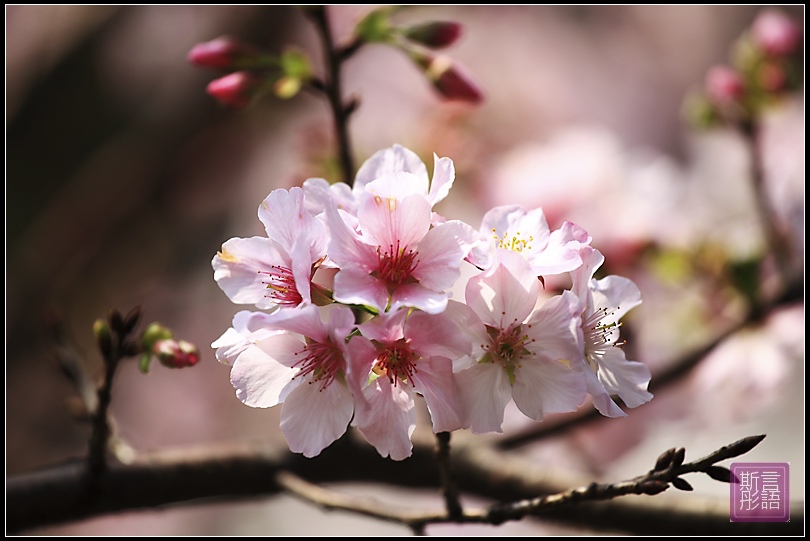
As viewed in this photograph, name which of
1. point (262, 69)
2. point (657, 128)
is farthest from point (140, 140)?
point (657, 128)

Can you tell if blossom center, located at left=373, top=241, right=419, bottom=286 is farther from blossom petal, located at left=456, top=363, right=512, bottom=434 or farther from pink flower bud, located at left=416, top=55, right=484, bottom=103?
pink flower bud, located at left=416, top=55, right=484, bottom=103

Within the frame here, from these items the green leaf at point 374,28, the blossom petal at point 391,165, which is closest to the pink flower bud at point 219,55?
the green leaf at point 374,28

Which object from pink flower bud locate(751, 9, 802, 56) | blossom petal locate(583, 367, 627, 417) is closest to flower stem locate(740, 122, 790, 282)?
pink flower bud locate(751, 9, 802, 56)

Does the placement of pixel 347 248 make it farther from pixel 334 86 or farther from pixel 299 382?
pixel 334 86

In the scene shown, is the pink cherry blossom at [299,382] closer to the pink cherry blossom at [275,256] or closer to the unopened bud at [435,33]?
the pink cherry blossom at [275,256]

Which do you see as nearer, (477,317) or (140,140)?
(477,317)

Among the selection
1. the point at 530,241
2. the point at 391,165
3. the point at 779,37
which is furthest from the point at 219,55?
the point at 779,37

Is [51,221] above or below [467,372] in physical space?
above

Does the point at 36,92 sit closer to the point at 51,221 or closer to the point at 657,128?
the point at 51,221
